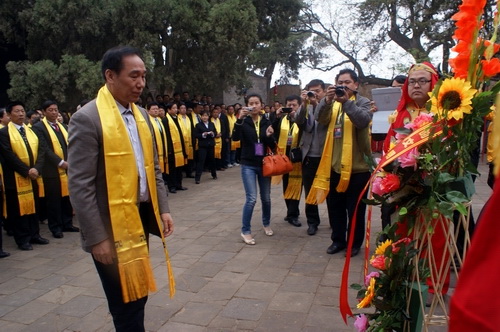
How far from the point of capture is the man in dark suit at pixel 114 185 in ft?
6.52

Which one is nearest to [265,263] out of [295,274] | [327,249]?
[295,274]

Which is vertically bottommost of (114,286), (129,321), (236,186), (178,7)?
(236,186)

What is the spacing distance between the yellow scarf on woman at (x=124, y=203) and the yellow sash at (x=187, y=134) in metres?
6.80

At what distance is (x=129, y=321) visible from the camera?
2.12 m

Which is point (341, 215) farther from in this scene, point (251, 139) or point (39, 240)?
point (39, 240)

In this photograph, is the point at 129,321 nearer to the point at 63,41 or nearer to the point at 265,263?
the point at 265,263

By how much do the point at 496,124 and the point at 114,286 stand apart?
1868 mm

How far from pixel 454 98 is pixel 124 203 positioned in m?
1.61

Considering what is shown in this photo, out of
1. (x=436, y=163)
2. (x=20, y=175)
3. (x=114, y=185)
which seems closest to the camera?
(x=436, y=163)

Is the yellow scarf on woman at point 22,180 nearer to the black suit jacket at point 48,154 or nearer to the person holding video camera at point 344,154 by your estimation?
the black suit jacket at point 48,154

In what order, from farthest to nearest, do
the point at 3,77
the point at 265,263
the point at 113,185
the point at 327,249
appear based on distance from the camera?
the point at 3,77 < the point at 327,249 < the point at 265,263 < the point at 113,185

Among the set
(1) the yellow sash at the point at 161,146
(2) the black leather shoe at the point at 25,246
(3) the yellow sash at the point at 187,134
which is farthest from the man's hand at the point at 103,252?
(3) the yellow sash at the point at 187,134

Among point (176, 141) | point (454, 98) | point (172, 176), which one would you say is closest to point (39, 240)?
Result: point (172, 176)

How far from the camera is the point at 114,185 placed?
2.05m
